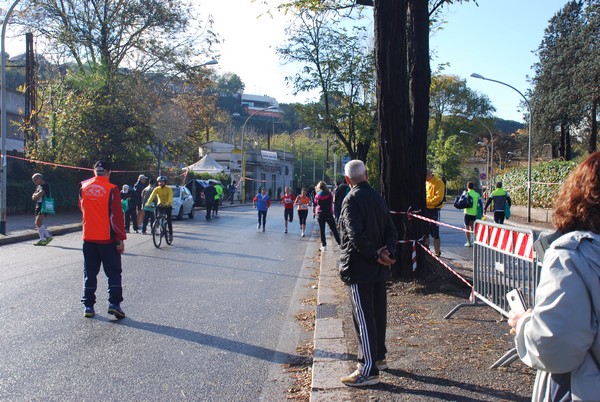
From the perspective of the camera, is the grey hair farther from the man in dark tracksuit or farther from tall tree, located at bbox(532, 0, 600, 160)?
tall tree, located at bbox(532, 0, 600, 160)

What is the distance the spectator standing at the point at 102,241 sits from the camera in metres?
7.46

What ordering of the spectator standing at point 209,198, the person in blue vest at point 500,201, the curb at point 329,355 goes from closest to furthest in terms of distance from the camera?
the curb at point 329,355 → the person in blue vest at point 500,201 → the spectator standing at point 209,198

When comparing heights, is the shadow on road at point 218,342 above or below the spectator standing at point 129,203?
below

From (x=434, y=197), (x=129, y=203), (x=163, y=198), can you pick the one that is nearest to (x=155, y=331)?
(x=434, y=197)

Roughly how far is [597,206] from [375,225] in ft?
9.47

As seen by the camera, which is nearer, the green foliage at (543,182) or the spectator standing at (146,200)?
the spectator standing at (146,200)

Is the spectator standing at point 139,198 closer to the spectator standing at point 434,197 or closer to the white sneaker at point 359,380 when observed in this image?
the spectator standing at point 434,197

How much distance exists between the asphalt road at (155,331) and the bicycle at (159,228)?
7.86 feet

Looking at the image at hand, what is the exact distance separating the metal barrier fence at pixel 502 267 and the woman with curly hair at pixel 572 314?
108 inches

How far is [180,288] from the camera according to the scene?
31.6ft

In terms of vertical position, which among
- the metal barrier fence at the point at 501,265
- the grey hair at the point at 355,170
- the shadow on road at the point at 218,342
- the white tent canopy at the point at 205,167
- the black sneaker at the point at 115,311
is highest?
the white tent canopy at the point at 205,167

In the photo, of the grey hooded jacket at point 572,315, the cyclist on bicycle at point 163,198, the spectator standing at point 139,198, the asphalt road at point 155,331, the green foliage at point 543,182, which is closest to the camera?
the grey hooded jacket at point 572,315

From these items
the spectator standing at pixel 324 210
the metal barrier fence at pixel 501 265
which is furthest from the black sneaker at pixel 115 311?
the spectator standing at pixel 324 210

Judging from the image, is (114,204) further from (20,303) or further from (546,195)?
(546,195)
